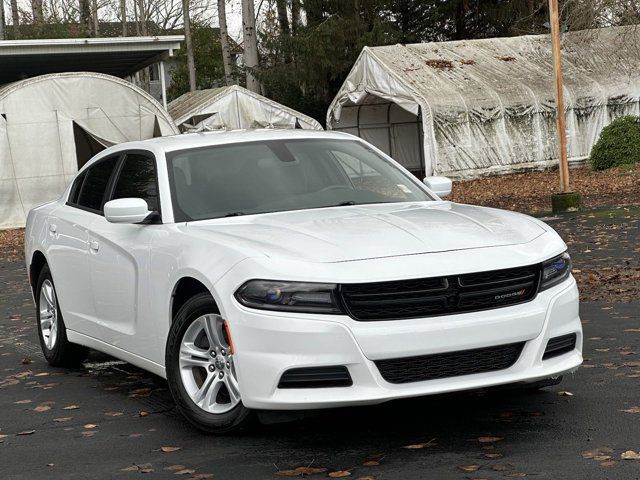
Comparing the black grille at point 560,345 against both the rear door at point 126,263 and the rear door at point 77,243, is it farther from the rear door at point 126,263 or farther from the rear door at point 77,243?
the rear door at point 77,243

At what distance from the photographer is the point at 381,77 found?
36188 millimetres

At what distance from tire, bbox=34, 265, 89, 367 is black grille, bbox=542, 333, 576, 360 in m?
3.77

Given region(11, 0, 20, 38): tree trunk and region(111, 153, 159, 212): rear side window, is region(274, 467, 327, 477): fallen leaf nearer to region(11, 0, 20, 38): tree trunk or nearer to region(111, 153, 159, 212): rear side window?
region(111, 153, 159, 212): rear side window

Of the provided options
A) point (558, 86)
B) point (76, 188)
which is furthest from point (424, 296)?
point (558, 86)

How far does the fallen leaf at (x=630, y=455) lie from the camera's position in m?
5.19

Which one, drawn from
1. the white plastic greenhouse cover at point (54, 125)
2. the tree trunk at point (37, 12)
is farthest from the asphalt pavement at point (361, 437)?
the tree trunk at point (37, 12)

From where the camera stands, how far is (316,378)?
5.45m

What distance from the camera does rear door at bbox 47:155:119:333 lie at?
7.71m

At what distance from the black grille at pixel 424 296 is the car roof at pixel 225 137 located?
2207 mm

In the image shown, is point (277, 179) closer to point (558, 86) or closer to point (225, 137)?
point (225, 137)

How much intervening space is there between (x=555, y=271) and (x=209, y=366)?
5.90 ft

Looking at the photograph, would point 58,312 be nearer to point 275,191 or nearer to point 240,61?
point 275,191

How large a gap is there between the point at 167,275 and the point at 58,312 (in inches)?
88.3

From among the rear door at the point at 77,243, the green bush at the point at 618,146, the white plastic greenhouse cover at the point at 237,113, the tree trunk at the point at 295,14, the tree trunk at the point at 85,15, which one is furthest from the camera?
the tree trunk at the point at 85,15
